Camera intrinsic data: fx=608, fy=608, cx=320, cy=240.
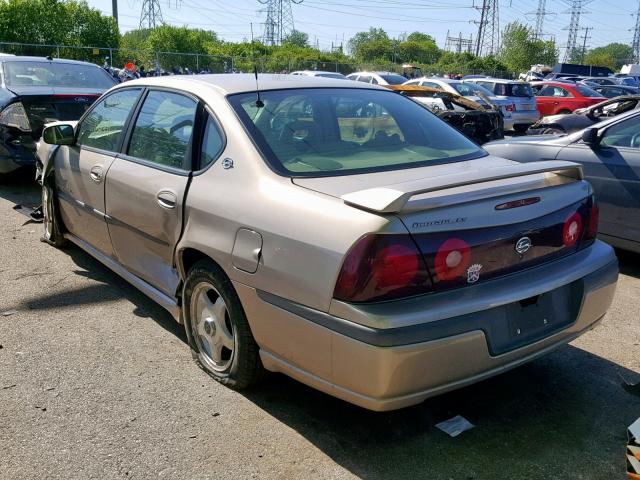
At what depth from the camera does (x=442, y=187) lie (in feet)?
8.32

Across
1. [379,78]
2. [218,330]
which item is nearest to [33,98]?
[218,330]

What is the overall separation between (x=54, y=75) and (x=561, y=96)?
15350mm

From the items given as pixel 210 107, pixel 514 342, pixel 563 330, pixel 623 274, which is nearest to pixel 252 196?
pixel 210 107

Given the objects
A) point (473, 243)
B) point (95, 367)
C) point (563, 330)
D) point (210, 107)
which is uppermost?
point (210, 107)

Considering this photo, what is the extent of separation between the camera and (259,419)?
3.03 metres

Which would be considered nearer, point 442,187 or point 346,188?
point 442,187

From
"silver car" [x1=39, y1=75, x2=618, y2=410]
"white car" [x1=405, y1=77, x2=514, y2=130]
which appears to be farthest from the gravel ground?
"white car" [x1=405, y1=77, x2=514, y2=130]

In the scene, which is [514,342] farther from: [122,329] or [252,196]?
A: [122,329]

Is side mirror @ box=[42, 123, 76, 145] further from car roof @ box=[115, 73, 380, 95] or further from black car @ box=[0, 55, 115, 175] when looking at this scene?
black car @ box=[0, 55, 115, 175]

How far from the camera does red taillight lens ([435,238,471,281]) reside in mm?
Answer: 2465

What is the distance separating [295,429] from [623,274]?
367 cm

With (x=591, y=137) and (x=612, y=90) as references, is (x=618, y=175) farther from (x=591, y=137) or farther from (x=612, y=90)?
(x=612, y=90)

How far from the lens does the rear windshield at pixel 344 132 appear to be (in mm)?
3082

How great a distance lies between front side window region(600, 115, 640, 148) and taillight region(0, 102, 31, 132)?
6.53 m
